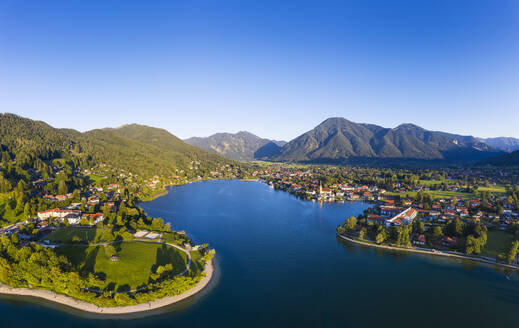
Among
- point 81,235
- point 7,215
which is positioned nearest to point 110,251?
point 81,235

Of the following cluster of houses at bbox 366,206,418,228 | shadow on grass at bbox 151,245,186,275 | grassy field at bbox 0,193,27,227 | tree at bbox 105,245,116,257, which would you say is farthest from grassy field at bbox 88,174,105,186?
cluster of houses at bbox 366,206,418,228

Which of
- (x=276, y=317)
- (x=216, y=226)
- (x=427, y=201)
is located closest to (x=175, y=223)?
(x=216, y=226)

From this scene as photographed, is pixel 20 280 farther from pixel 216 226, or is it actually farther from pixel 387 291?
pixel 387 291

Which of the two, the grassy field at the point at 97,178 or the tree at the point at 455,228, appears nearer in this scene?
the tree at the point at 455,228

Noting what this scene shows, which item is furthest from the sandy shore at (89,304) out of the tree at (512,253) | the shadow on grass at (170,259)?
the tree at (512,253)

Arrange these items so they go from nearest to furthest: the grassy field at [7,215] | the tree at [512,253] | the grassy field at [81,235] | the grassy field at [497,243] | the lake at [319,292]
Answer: the lake at [319,292] < the tree at [512,253] < the grassy field at [81,235] < the grassy field at [497,243] < the grassy field at [7,215]

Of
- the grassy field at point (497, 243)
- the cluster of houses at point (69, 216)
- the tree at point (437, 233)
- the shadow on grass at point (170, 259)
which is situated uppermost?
the cluster of houses at point (69, 216)

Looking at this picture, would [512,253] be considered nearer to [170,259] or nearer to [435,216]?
[435,216]

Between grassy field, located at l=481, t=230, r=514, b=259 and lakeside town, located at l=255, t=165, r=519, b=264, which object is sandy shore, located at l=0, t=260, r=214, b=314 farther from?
→ grassy field, located at l=481, t=230, r=514, b=259

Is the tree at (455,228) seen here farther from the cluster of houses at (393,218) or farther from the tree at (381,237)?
the tree at (381,237)
